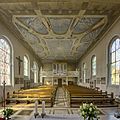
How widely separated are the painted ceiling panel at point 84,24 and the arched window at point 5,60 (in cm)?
552

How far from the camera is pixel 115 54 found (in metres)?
17.0

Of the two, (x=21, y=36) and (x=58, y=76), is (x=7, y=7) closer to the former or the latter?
(x=21, y=36)

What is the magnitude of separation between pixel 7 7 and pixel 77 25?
583 cm

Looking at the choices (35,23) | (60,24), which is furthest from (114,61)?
(35,23)

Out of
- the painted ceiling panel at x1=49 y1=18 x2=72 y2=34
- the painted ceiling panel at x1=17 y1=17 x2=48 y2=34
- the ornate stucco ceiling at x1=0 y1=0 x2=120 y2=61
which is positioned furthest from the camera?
the painted ceiling panel at x1=49 y1=18 x2=72 y2=34

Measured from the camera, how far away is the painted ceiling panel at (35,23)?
1442 cm

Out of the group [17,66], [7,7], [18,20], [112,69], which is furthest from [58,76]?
[7,7]

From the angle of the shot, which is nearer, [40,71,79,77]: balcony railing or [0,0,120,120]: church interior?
[0,0,120,120]: church interior

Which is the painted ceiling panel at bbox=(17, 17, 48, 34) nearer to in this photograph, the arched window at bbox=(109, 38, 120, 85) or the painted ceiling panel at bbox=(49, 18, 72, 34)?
the painted ceiling panel at bbox=(49, 18, 72, 34)

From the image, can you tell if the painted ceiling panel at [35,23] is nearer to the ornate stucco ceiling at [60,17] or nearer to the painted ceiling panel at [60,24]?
the ornate stucco ceiling at [60,17]

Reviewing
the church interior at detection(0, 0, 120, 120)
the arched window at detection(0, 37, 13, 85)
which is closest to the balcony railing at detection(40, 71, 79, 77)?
the church interior at detection(0, 0, 120, 120)

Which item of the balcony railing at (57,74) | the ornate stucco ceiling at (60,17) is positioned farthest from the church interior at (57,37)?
the balcony railing at (57,74)

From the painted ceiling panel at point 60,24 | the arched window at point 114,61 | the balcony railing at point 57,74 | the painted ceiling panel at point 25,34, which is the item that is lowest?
the balcony railing at point 57,74

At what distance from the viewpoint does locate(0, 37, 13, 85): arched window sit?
1596 centimetres
